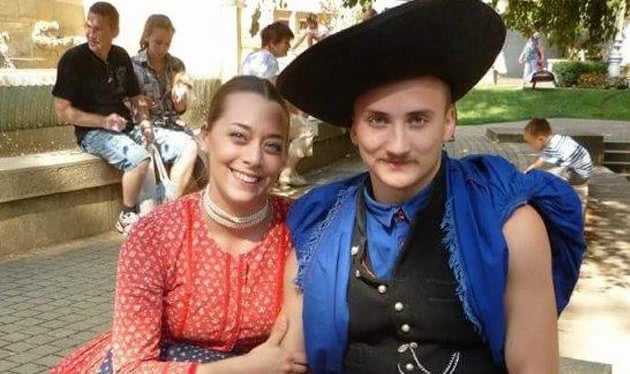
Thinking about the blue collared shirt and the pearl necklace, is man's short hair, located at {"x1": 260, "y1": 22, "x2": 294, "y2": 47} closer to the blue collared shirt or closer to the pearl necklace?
the pearl necklace

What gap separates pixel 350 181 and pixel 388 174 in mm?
290

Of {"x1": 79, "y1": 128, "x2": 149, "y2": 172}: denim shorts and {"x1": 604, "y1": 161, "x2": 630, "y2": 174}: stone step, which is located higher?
{"x1": 79, "y1": 128, "x2": 149, "y2": 172}: denim shorts

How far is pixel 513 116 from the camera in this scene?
1964 centimetres

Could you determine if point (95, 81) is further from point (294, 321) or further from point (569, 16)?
point (569, 16)

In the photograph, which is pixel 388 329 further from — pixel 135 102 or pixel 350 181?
pixel 135 102

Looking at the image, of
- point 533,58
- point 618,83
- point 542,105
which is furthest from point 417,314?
point 533,58

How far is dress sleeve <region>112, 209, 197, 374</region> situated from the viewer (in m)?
2.12

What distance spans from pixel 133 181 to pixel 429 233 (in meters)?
4.81

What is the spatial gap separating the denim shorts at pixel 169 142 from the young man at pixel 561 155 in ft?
11.8

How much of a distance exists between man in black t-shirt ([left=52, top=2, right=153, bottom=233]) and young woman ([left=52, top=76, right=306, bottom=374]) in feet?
13.2

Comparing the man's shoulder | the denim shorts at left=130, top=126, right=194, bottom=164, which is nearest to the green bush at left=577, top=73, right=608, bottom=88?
the denim shorts at left=130, top=126, right=194, bottom=164

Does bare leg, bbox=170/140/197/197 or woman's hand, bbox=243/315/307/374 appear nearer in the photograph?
woman's hand, bbox=243/315/307/374

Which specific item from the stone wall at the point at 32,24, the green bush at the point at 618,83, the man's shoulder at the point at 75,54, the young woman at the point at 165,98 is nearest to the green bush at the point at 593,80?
the green bush at the point at 618,83

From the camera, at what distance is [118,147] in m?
6.41
